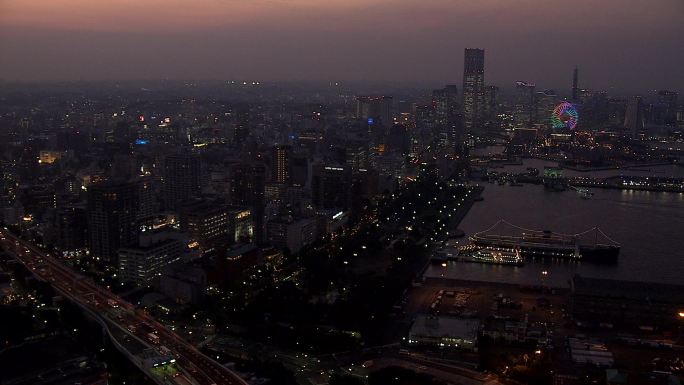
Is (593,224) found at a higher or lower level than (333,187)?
lower

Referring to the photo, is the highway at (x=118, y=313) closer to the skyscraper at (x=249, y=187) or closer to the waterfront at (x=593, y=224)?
the skyscraper at (x=249, y=187)

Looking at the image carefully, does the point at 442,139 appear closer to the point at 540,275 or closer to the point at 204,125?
the point at 204,125

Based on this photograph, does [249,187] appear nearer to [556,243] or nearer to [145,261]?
[145,261]

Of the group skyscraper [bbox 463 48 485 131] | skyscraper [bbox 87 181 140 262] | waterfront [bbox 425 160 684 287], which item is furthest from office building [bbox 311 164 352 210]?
skyscraper [bbox 463 48 485 131]

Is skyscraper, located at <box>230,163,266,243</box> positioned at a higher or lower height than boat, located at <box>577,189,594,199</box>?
higher

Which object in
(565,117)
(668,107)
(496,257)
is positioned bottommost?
(496,257)

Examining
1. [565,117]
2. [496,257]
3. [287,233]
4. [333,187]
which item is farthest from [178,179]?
[565,117]

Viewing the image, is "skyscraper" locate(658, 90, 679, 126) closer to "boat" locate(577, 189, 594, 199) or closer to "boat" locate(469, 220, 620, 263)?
"boat" locate(577, 189, 594, 199)
